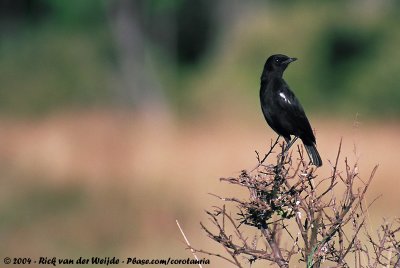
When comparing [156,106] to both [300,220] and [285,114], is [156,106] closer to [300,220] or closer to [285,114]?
[285,114]

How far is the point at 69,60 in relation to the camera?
30375 millimetres

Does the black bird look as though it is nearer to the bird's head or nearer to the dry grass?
the bird's head

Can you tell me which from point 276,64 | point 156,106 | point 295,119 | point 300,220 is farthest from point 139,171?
point 300,220

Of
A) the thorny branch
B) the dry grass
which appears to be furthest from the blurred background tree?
the thorny branch

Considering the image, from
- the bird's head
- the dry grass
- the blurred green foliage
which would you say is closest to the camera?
the bird's head

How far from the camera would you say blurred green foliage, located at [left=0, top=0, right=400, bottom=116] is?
21.3 m

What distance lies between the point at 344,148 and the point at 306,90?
8.37 metres

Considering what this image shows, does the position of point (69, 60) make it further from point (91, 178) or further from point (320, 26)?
point (91, 178)

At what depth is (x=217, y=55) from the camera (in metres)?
27.2

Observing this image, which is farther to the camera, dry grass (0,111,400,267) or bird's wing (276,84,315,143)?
dry grass (0,111,400,267)

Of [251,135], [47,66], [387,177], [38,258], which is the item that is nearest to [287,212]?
[38,258]

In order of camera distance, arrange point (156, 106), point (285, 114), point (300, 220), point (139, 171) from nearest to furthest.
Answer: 1. point (300, 220)
2. point (285, 114)
3. point (139, 171)
4. point (156, 106)

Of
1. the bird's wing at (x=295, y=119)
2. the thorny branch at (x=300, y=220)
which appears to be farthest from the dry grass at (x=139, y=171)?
the thorny branch at (x=300, y=220)

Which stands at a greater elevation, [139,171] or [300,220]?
[139,171]
